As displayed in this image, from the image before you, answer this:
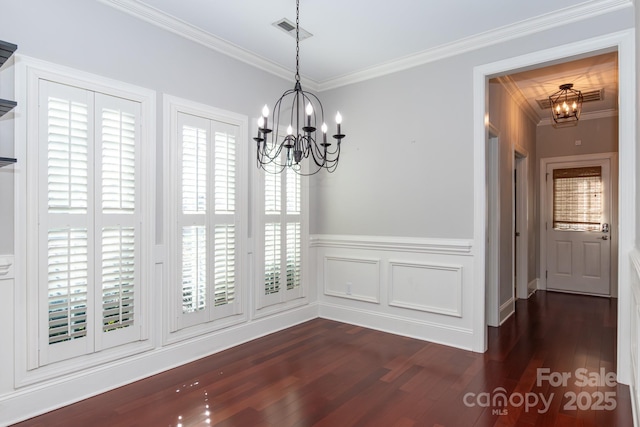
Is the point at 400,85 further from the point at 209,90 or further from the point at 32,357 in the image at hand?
the point at 32,357

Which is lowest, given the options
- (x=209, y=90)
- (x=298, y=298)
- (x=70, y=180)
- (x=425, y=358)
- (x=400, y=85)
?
(x=425, y=358)

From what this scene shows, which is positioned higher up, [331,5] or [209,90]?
[331,5]

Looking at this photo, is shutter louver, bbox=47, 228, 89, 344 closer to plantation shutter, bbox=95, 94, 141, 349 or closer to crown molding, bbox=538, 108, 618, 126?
plantation shutter, bbox=95, 94, 141, 349

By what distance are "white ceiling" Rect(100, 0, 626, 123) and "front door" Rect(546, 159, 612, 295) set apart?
7.91ft

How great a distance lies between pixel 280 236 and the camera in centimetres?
414

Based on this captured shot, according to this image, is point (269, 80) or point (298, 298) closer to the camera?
point (269, 80)

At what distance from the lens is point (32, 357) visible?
2357mm

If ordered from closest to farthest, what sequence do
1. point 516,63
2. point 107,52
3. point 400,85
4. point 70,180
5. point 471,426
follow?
point 471,426
point 70,180
point 107,52
point 516,63
point 400,85

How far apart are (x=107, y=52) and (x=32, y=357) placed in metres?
2.14

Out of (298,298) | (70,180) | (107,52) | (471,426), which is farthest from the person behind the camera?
(298,298)

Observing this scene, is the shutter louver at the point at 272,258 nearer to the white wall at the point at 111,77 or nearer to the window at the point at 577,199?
the white wall at the point at 111,77

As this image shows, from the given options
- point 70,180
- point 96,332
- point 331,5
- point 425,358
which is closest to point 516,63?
point 331,5

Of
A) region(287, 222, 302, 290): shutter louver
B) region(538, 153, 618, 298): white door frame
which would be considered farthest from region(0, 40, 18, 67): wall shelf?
region(538, 153, 618, 298): white door frame

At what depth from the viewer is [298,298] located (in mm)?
4402
